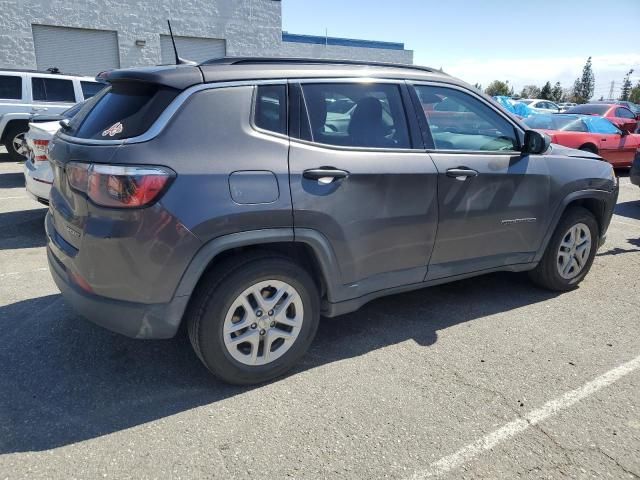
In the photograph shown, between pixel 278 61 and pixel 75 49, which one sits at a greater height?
pixel 75 49

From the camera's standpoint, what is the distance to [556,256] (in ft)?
14.4

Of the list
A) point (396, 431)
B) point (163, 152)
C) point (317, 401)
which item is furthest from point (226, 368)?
point (163, 152)

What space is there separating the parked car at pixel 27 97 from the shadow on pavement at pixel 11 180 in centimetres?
81

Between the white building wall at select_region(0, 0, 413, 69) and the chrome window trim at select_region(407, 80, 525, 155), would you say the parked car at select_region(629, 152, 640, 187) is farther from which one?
the white building wall at select_region(0, 0, 413, 69)

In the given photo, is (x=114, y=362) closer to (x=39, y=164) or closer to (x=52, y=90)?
(x=39, y=164)

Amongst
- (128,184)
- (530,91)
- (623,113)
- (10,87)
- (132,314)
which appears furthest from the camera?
(530,91)

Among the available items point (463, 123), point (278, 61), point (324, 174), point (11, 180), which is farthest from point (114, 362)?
point (11, 180)

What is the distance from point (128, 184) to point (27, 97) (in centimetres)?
1041

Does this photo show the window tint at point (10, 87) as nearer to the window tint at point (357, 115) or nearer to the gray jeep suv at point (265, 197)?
the gray jeep suv at point (265, 197)

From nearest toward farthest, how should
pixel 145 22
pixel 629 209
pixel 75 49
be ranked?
pixel 629 209 < pixel 75 49 < pixel 145 22

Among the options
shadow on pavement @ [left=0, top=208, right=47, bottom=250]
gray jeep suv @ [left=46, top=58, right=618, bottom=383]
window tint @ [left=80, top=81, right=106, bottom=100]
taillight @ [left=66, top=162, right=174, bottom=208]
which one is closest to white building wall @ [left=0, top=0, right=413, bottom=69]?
window tint @ [left=80, top=81, right=106, bottom=100]

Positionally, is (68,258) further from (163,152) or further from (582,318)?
(582,318)

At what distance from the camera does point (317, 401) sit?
9.43ft

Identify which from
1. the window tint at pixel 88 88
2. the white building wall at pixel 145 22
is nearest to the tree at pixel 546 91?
the white building wall at pixel 145 22
